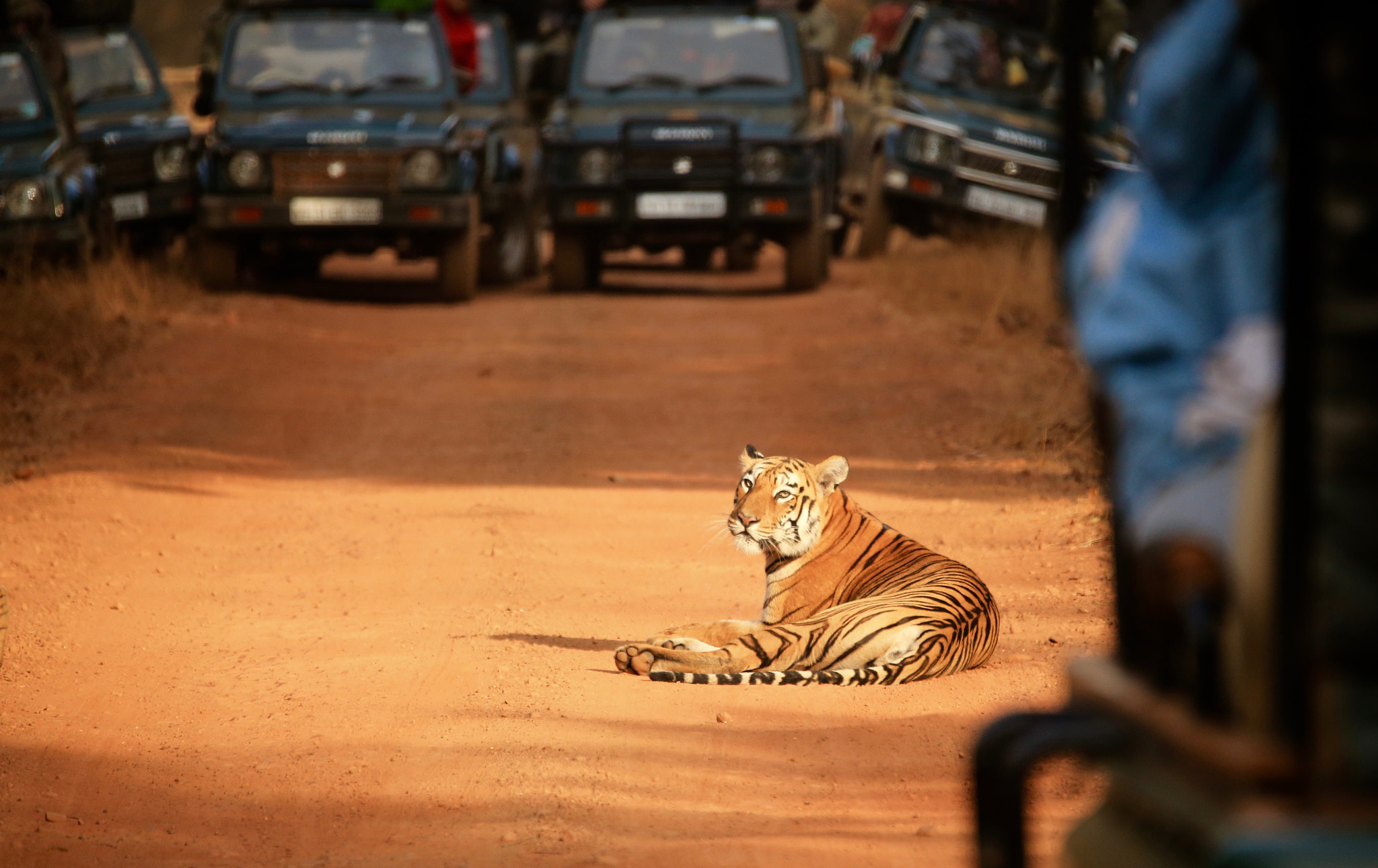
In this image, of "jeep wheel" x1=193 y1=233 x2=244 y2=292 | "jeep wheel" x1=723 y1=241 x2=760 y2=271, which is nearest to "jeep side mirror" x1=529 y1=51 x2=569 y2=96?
"jeep wheel" x1=193 y1=233 x2=244 y2=292

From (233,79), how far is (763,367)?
5.87 m

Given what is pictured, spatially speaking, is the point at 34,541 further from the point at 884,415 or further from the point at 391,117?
the point at 391,117

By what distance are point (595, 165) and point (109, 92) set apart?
4667 mm

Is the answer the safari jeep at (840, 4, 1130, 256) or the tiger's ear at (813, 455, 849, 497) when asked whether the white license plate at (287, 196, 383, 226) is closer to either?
the safari jeep at (840, 4, 1130, 256)

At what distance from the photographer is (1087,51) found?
254cm

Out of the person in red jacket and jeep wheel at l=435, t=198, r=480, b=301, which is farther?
the person in red jacket

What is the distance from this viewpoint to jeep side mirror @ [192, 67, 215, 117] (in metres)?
14.6

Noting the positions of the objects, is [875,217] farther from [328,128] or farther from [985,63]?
[328,128]

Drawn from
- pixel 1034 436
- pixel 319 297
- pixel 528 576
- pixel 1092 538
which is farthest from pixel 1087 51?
pixel 319 297

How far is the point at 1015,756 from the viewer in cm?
197

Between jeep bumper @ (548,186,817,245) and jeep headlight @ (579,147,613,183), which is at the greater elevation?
jeep headlight @ (579,147,613,183)

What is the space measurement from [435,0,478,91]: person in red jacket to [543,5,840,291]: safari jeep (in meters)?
1.04

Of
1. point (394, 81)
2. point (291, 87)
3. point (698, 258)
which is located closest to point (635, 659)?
point (394, 81)

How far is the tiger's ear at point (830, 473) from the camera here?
222 inches
